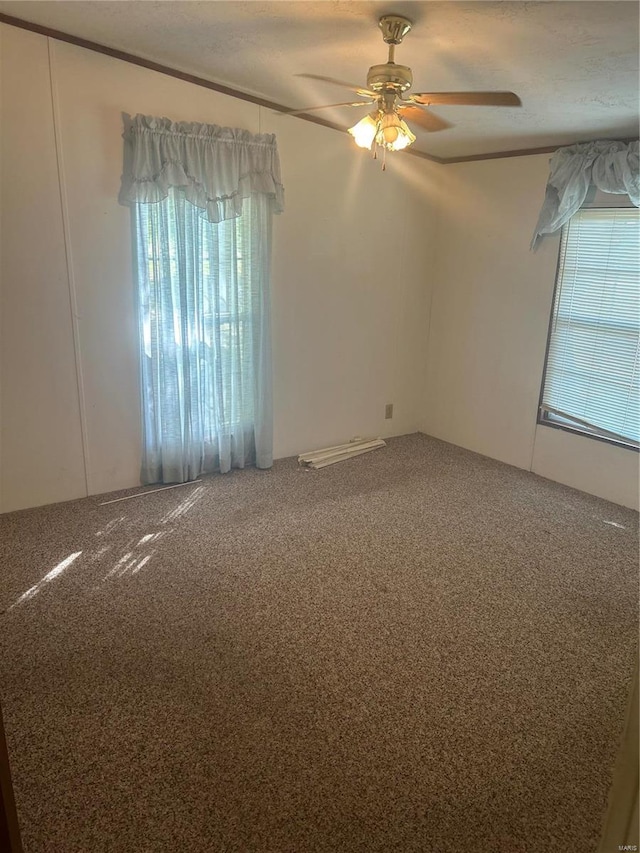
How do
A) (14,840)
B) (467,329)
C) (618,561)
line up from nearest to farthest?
1. (14,840)
2. (618,561)
3. (467,329)

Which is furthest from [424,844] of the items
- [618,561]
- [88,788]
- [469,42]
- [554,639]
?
[469,42]

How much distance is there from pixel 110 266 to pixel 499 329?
9.20ft

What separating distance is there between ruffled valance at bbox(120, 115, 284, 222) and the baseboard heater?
1.75m

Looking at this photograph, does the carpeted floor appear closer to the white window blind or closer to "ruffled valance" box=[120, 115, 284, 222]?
the white window blind

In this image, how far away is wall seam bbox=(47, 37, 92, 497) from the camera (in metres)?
2.82

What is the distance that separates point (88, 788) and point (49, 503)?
1.97 m

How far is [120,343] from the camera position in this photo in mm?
3305

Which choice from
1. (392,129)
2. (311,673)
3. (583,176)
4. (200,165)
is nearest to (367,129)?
(392,129)

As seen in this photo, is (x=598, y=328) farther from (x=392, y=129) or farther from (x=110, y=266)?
(x=110, y=266)

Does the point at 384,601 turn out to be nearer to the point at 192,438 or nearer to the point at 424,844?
the point at 424,844

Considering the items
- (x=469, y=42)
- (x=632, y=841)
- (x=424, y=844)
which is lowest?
(x=424, y=844)

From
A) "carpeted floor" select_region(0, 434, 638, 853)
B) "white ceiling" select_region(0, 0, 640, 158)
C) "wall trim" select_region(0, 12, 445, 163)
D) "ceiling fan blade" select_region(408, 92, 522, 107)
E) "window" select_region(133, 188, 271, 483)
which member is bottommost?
"carpeted floor" select_region(0, 434, 638, 853)

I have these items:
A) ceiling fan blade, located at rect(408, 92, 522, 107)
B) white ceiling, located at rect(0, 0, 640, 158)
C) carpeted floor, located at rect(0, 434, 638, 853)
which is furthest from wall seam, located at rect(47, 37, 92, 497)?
ceiling fan blade, located at rect(408, 92, 522, 107)

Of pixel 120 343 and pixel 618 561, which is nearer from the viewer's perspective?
pixel 618 561
